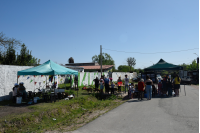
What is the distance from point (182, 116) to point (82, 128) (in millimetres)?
4381

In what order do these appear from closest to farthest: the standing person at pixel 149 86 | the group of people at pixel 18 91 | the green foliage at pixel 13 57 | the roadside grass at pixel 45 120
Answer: the roadside grass at pixel 45 120
the group of people at pixel 18 91
the standing person at pixel 149 86
the green foliage at pixel 13 57

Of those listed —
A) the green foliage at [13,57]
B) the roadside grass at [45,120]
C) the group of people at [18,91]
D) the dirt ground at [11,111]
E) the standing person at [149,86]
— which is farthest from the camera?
the green foliage at [13,57]

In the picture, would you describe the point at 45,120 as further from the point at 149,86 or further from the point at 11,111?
the point at 149,86

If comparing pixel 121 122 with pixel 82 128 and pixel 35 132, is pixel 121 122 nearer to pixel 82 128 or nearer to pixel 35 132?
pixel 82 128

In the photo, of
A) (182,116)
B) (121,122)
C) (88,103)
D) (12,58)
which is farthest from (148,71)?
(12,58)

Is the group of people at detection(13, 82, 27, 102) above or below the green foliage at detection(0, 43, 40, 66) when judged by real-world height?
below

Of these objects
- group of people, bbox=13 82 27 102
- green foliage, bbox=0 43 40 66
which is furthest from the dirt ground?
green foliage, bbox=0 43 40 66

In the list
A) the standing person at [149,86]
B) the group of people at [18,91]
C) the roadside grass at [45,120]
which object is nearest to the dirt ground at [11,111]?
the roadside grass at [45,120]

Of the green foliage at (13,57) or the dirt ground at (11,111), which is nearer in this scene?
the dirt ground at (11,111)

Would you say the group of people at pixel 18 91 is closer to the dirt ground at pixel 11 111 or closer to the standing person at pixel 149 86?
the dirt ground at pixel 11 111

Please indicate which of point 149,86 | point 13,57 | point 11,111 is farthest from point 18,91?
point 13,57

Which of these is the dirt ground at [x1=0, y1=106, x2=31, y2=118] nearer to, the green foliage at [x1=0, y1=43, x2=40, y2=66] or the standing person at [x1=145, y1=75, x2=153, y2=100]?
the standing person at [x1=145, y1=75, x2=153, y2=100]

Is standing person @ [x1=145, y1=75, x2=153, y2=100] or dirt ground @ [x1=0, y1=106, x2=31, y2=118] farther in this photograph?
standing person @ [x1=145, y1=75, x2=153, y2=100]

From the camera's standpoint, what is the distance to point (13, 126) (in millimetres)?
6203
